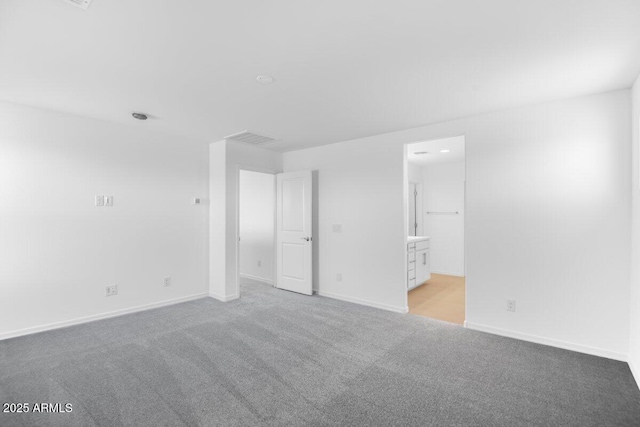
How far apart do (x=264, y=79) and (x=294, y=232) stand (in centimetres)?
296

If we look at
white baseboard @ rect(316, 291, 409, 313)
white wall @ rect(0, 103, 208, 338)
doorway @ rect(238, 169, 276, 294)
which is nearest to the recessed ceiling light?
white wall @ rect(0, 103, 208, 338)

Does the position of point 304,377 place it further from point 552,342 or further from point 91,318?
point 91,318

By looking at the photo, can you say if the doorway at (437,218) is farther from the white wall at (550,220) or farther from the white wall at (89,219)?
the white wall at (89,219)

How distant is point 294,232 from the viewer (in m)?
5.13

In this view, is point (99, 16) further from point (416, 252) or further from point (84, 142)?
point (416, 252)

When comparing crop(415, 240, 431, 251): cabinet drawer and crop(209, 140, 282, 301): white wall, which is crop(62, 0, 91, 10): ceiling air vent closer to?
crop(209, 140, 282, 301): white wall

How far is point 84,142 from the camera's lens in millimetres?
3619

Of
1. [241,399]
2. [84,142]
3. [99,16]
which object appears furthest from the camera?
[84,142]

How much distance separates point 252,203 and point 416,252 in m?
3.38

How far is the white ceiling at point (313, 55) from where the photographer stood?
5.64 ft

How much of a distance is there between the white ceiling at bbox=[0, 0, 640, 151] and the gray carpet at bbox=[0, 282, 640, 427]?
8.02 ft

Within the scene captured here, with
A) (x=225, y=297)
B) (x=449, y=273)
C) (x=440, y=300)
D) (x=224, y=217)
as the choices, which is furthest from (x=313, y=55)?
(x=449, y=273)

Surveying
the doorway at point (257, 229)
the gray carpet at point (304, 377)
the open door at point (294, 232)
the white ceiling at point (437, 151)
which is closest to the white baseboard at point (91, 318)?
the gray carpet at point (304, 377)

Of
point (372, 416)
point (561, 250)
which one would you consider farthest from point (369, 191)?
point (372, 416)
